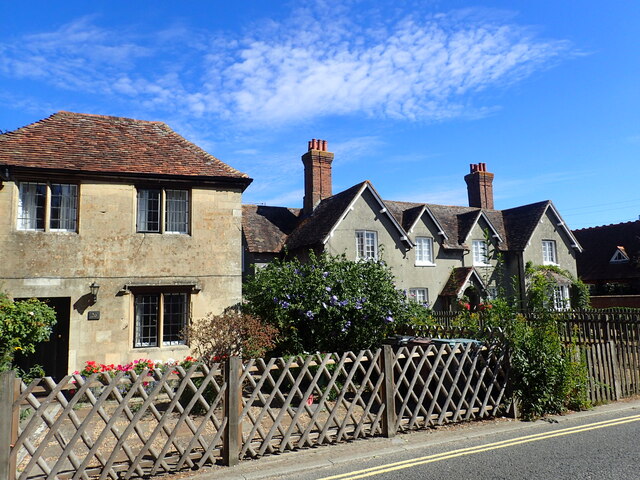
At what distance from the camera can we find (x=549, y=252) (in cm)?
2934

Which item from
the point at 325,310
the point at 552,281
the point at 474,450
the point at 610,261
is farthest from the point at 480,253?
the point at 474,450

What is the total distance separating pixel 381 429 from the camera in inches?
296

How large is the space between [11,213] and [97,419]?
652 cm

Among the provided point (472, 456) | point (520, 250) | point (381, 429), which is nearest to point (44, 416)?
point (381, 429)

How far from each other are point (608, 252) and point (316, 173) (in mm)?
25496

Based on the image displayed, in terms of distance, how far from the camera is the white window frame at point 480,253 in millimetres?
27722

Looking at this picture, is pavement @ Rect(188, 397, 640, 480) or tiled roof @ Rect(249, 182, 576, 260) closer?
pavement @ Rect(188, 397, 640, 480)

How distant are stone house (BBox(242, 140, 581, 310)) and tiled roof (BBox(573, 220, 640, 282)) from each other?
515cm

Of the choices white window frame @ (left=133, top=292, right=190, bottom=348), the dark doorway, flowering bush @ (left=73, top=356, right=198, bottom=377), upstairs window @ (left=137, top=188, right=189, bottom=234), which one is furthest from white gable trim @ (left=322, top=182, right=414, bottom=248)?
the dark doorway

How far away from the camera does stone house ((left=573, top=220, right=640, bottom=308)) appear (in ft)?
101

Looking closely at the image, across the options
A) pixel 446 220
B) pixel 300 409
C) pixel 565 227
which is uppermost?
pixel 446 220

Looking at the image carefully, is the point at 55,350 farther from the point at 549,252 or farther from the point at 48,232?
the point at 549,252

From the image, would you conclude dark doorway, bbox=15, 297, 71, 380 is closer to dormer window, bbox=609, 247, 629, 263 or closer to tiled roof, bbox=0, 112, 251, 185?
tiled roof, bbox=0, 112, 251, 185

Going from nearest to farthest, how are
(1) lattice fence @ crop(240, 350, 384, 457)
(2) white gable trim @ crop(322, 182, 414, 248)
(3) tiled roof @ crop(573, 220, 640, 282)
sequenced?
(1) lattice fence @ crop(240, 350, 384, 457) < (2) white gable trim @ crop(322, 182, 414, 248) < (3) tiled roof @ crop(573, 220, 640, 282)
